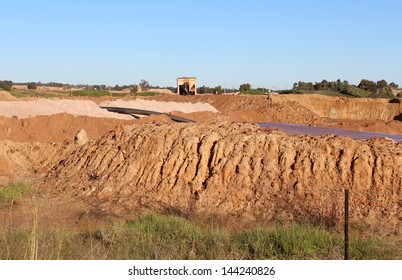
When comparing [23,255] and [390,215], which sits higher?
[23,255]

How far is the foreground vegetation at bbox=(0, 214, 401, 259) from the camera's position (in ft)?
23.2

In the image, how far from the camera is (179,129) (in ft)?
48.0

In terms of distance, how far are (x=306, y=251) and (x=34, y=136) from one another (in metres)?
14.6

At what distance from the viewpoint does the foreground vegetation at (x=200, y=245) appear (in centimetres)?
707

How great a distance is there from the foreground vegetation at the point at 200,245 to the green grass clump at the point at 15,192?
15.3 feet

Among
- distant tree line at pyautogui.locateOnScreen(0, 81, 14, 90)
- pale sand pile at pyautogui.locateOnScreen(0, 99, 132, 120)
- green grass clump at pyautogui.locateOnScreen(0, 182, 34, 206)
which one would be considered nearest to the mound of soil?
pale sand pile at pyautogui.locateOnScreen(0, 99, 132, 120)

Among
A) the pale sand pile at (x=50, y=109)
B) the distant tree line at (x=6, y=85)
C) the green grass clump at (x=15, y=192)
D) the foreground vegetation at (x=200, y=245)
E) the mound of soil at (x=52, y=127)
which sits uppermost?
the distant tree line at (x=6, y=85)

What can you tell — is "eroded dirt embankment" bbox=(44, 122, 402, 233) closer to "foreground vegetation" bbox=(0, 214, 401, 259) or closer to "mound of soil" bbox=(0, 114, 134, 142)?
"foreground vegetation" bbox=(0, 214, 401, 259)

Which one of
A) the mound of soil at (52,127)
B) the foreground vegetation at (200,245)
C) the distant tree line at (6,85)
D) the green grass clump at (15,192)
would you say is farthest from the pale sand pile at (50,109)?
the distant tree line at (6,85)

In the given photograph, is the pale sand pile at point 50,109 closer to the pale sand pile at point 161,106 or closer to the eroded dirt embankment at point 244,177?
the pale sand pile at point 161,106

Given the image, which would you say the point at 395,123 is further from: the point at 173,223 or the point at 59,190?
the point at 173,223

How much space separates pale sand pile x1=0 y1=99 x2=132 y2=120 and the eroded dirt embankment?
11051 mm

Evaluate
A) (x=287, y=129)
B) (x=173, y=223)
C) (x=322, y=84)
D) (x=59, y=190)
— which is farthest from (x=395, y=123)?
(x=322, y=84)

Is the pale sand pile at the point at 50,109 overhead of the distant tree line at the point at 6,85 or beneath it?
beneath
